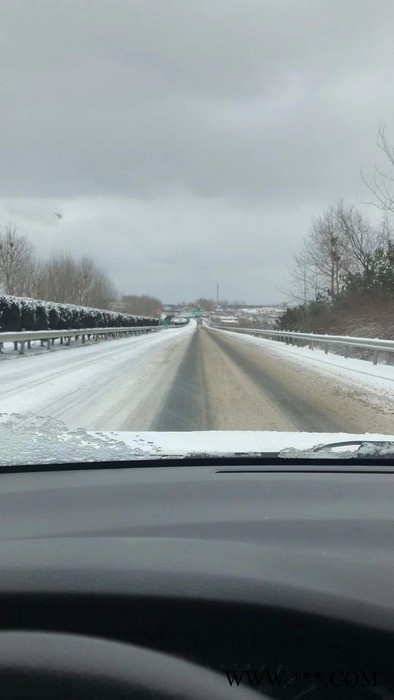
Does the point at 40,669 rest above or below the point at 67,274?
below

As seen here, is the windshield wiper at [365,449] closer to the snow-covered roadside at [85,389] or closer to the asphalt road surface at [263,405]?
the asphalt road surface at [263,405]

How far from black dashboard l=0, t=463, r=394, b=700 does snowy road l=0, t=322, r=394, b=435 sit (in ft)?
18.2

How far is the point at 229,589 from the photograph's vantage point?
1.92 m

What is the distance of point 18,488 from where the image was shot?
340cm

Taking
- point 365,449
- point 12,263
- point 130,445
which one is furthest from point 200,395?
point 12,263

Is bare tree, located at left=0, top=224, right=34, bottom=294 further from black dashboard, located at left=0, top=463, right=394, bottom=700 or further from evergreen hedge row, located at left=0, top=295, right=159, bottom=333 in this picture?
black dashboard, located at left=0, top=463, right=394, bottom=700

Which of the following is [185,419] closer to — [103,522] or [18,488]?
[18,488]

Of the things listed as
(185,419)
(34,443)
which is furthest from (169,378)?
(34,443)

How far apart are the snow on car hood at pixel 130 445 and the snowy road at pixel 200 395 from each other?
2554 millimetres

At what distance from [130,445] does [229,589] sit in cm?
296

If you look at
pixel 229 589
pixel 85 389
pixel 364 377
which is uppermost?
pixel 229 589

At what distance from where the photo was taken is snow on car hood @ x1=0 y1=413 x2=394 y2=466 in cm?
415

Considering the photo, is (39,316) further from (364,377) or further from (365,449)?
(365,449)

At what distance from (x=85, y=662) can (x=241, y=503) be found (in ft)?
4.90
